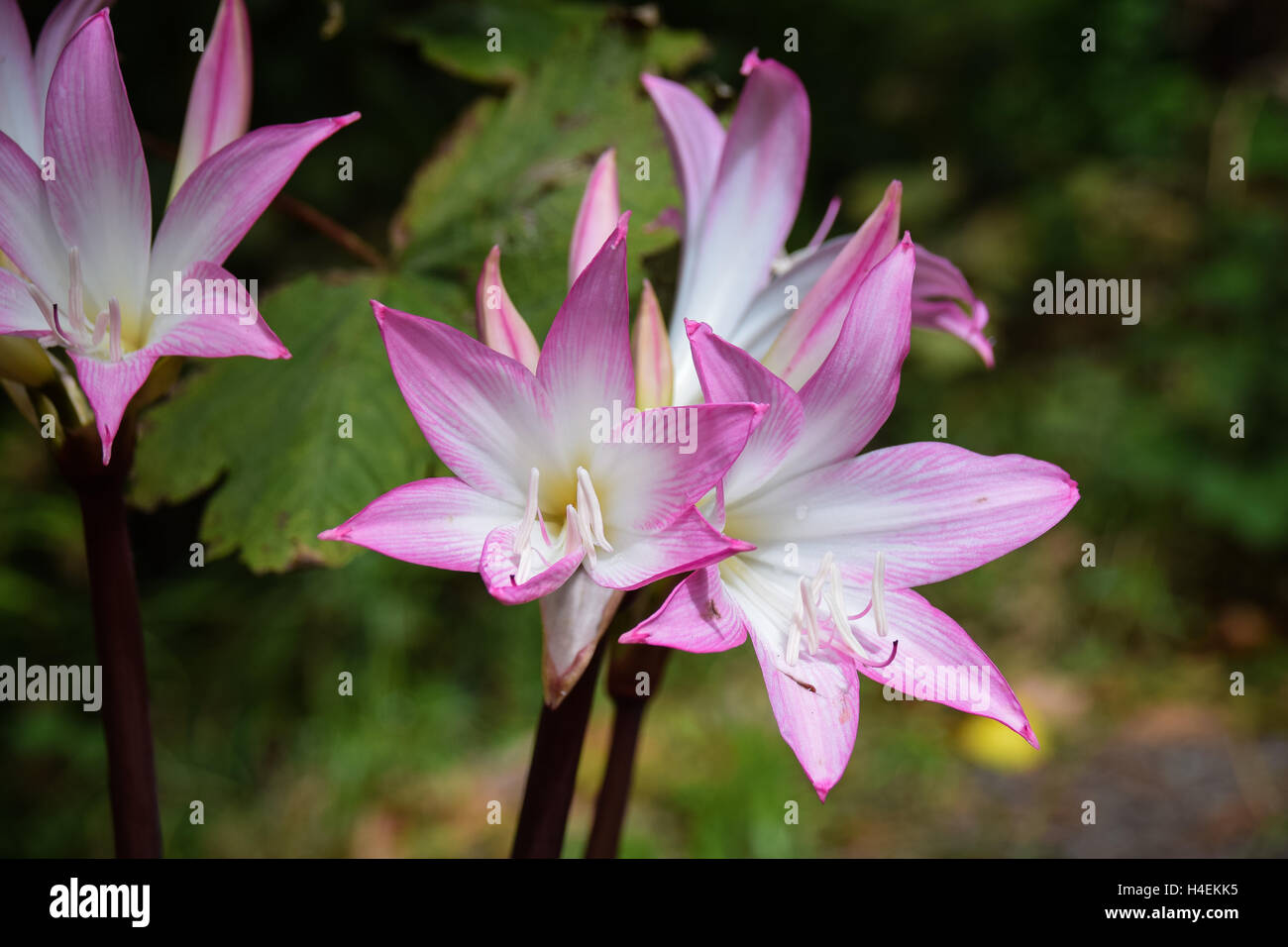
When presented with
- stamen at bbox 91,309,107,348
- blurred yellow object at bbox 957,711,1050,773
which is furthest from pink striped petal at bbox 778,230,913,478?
blurred yellow object at bbox 957,711,1050,773

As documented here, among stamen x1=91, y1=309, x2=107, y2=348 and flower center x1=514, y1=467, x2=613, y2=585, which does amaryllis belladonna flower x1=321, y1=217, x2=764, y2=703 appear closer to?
flower center x1=514, y1=467, x2=613, y2=585

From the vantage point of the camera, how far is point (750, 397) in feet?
1.89

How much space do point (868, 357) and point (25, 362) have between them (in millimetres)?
457

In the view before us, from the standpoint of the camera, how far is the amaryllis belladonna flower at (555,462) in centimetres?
54

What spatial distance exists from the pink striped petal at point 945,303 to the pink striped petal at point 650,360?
7.8 inches

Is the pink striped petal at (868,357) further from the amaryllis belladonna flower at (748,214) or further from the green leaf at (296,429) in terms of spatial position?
the green leaf at (296,429)

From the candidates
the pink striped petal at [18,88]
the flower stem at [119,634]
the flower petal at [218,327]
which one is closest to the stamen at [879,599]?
the flower petal at [218,327]

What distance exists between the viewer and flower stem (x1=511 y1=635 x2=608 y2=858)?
1.95 feet

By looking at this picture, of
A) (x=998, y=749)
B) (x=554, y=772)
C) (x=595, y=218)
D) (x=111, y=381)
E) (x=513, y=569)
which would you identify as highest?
(x=595, y=218)

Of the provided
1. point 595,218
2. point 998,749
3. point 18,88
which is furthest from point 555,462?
point 998,749

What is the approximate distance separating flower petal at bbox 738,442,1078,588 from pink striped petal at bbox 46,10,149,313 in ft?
1.23

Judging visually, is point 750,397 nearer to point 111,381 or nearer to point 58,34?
point 111,381

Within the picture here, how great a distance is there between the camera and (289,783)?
7.44 ft

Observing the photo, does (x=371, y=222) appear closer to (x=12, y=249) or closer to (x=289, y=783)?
(x=289, y=783)
